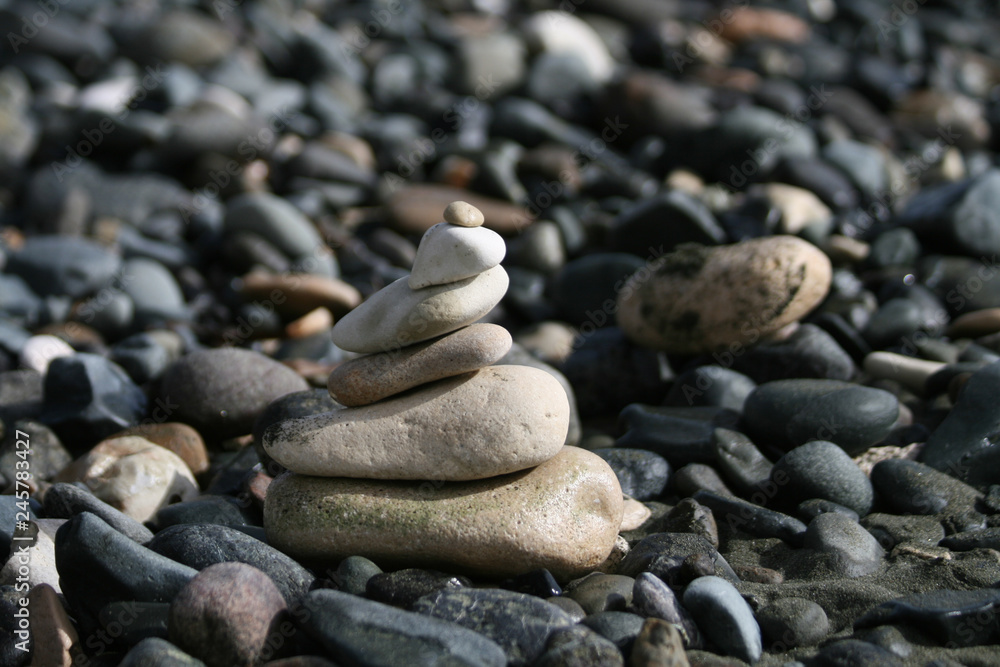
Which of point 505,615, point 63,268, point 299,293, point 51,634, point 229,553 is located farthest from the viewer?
point 63,268

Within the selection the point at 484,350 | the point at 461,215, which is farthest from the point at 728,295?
the point at 461,215

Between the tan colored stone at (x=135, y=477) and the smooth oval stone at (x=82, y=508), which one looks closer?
the smooth oval stone at (x=82, y=508)

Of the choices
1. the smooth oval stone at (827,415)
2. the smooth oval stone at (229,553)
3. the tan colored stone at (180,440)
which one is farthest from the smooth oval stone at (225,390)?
the smooth oval stone at (827,415)

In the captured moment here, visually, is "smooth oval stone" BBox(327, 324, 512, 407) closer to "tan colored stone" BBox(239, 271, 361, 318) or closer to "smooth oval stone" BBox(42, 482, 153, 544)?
"smooth oval stone" BBox(42, 482, 153, 544)

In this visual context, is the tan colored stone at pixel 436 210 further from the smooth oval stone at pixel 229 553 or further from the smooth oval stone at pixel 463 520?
the smooth oval stone at pixel 229 553

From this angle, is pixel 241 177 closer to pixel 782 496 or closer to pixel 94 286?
pixel 94 286

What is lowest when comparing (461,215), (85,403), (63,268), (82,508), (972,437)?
(63,268)

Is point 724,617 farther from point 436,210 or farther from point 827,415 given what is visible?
point 436,210
